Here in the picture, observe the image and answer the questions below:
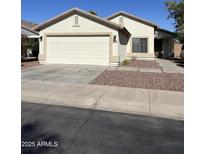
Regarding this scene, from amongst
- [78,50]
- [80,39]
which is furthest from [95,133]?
[80,39]

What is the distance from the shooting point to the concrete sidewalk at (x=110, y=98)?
21.7 ft

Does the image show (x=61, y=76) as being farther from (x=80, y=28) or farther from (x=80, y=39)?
(x=80, y=28)

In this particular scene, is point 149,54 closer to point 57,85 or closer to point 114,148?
point 57,85

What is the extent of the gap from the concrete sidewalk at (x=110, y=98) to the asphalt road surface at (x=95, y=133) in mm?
583

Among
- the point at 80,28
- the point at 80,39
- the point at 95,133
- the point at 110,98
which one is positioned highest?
the point at 80,28

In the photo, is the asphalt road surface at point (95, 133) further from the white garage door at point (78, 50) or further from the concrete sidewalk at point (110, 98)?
the white garage door at point (78, 50)

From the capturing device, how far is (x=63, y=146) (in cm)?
410

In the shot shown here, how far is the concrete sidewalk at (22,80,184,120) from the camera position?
6602 mm

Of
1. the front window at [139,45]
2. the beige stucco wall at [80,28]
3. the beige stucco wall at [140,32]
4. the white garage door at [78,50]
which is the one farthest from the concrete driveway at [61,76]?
→ the front window at [139,45]

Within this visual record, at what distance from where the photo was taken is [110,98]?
7594mm

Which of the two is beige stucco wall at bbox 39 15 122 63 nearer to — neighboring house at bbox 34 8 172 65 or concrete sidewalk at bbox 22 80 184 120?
neighboring house at bbox 34 8 172 65

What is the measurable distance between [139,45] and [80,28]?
399 inches

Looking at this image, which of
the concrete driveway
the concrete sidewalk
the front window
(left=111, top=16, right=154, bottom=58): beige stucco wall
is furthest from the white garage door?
the front window
